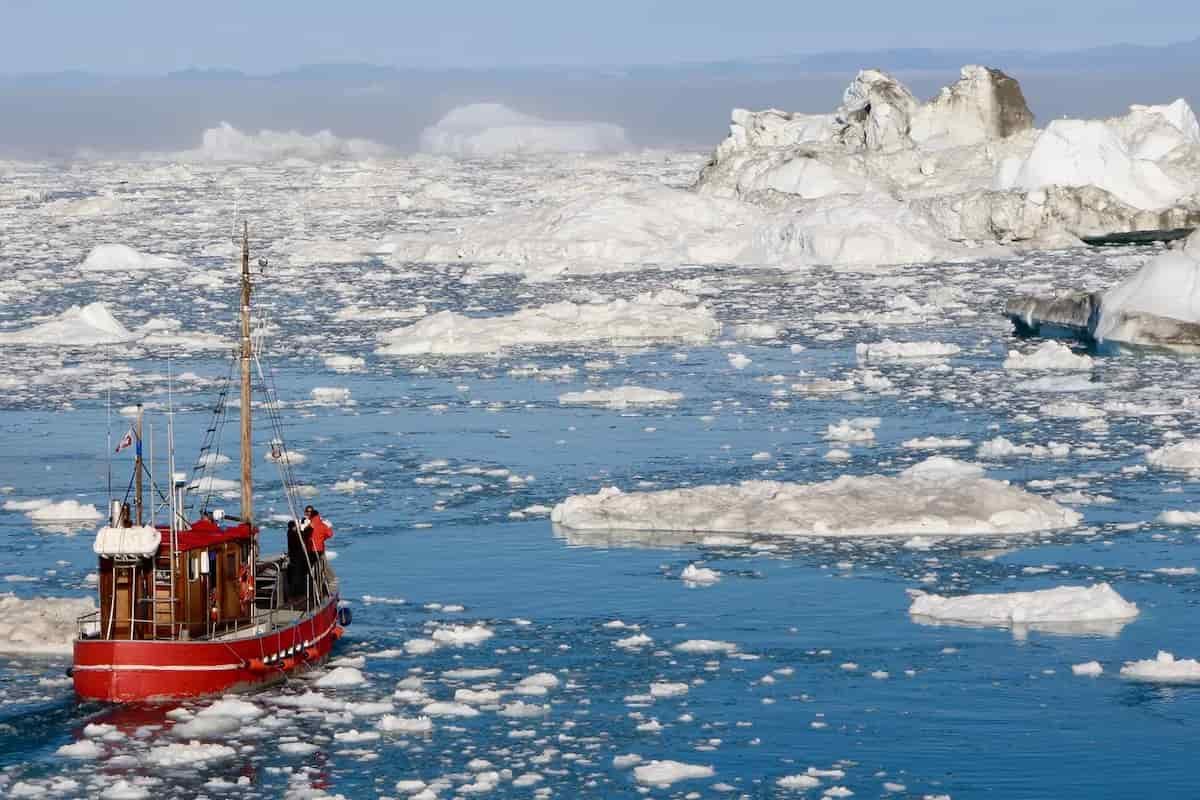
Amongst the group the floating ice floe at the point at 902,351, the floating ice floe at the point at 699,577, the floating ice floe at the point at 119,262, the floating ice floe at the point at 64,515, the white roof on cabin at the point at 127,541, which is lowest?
the floating ice floe at the point at 64,515

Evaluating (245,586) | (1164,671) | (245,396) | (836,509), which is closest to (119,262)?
(836,509)

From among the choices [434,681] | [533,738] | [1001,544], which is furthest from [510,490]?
[533,738]

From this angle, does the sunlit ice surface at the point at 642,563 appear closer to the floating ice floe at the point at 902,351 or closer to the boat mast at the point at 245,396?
the floating ice floe at the point at 902,351

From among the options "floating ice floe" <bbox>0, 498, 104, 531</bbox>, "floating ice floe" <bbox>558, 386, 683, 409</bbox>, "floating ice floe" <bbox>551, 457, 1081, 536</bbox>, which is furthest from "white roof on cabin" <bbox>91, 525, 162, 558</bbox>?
"floating ice floe" <bbox>558, 386, 683, 409</bbox>

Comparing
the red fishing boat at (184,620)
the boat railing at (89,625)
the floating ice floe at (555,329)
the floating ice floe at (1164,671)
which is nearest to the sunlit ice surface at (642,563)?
the floating ice floe at (1164,671)

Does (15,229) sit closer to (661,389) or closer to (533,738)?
(661,389)

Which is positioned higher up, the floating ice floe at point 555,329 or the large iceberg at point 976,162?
the large iceberg at point 976,162

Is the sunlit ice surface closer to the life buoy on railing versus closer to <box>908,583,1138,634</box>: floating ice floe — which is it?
<box>908,583,1138,634</box>: floating ice floe

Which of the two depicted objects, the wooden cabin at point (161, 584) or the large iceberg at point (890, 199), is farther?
the large iceberg at point (890, 199)
